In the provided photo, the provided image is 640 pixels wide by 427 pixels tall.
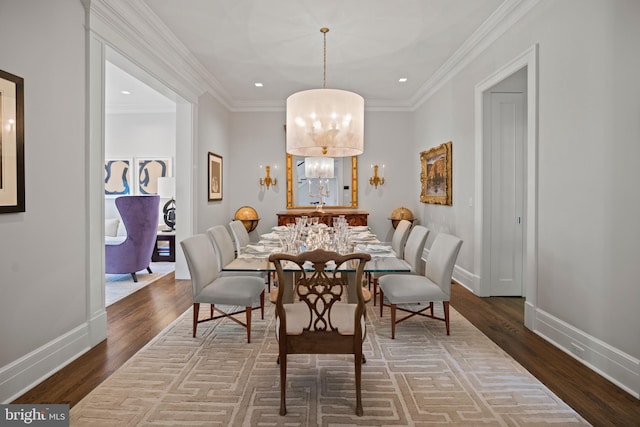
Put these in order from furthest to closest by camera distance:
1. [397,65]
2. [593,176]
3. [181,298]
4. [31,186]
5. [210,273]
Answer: [397,65]
[181,298]
[210,273]
[593,176]
[31,186]

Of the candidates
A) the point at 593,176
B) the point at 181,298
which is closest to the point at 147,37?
the point at 181,298

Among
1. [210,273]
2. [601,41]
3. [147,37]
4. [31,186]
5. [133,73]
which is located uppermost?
[147,37]

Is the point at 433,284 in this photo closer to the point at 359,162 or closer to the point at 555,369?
the point at 555,369

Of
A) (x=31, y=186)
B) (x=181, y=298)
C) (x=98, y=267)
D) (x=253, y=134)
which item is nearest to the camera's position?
(x=31, y=186)

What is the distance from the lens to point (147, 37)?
3.58m

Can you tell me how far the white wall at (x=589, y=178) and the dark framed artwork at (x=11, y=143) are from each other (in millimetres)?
3639

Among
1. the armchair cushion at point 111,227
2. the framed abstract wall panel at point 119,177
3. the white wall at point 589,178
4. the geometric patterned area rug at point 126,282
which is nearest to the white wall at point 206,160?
the geometric patterned area rug at point 126,282

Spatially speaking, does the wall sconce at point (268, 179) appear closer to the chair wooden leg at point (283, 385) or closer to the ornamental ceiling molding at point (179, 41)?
the ornamental ceiling molding at point (179, 41)

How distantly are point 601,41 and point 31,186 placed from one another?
379 cm

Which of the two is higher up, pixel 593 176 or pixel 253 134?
pixel 253 134

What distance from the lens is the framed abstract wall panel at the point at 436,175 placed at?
514 centimetres

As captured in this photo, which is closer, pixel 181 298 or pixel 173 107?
pixel 181 298

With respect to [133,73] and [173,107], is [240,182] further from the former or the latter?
[133,73]
